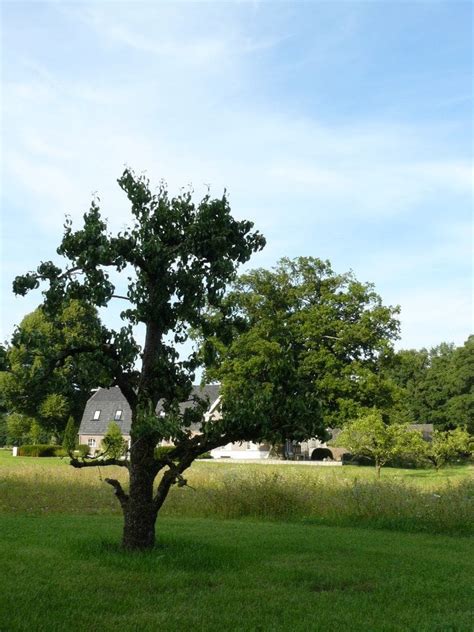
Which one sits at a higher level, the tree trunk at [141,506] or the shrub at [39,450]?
the shrub at [39,450]

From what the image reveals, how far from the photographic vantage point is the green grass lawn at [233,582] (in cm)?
673

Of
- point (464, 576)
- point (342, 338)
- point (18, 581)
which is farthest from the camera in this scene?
point (342, 338)

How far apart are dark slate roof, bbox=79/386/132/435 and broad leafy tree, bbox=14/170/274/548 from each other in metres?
55.9

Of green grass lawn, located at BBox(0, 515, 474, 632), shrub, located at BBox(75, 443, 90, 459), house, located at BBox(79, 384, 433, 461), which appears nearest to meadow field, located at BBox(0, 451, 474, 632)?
green grass lawn, located at BBox(0, 515, 474, 632)

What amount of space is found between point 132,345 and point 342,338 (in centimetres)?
3596

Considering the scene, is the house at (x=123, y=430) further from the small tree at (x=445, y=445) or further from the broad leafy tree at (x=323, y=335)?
the small tree at (x=445, y=445)

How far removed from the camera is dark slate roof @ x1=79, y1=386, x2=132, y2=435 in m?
66.6

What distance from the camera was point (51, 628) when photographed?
626cm

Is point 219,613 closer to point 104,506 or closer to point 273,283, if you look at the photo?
point 104,506

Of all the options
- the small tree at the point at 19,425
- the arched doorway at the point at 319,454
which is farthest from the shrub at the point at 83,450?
the arched doorway at the point at 319,454

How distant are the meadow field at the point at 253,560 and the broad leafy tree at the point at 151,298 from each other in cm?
126

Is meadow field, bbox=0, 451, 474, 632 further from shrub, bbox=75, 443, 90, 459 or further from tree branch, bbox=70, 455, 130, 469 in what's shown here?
shrub, bbox=75, 443, 90, 459

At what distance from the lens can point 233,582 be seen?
8531mm

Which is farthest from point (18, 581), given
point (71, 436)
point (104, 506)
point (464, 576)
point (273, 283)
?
point (71, 436)
